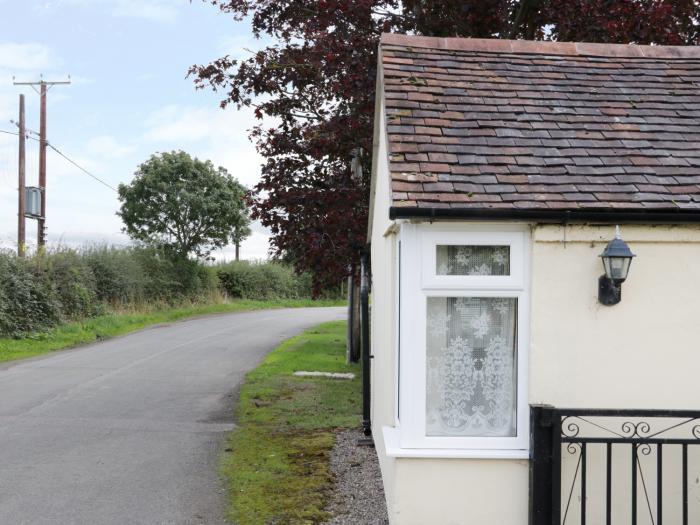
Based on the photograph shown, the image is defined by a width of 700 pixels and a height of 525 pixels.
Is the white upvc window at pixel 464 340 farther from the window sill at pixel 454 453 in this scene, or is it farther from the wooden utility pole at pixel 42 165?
the wooden utility pole at pixel 42 165

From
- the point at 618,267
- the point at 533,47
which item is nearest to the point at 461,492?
the point at 618,267

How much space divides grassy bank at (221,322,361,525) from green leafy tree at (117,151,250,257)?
18.0m

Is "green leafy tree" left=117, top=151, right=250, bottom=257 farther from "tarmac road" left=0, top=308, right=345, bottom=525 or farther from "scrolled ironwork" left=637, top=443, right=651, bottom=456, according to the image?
"scrolled ironwork" left=637, top=443, right=651, bottom=456

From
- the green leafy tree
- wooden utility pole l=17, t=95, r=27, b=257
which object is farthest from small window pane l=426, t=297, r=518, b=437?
the green leafy tree

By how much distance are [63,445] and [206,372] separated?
19.6 ft

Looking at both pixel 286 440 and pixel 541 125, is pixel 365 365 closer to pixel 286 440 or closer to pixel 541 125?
pixel 286 440

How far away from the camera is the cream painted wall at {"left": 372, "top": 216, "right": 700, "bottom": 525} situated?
→ 532 centimetres

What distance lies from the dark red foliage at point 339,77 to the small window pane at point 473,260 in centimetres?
599

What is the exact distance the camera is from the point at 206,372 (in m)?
14.4

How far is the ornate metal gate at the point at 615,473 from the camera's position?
201 inches

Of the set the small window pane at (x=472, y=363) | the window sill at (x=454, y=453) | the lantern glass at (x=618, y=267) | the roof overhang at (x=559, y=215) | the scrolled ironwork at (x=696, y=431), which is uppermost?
the roof overhang at (x=559, y=215)

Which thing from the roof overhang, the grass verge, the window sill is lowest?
the grass verge

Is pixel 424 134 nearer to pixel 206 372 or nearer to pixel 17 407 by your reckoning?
pixel 17 407

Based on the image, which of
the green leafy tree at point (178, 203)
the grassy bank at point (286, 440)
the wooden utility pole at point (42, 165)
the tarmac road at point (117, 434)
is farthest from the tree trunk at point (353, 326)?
the green leafy tree at point (178, 203)
